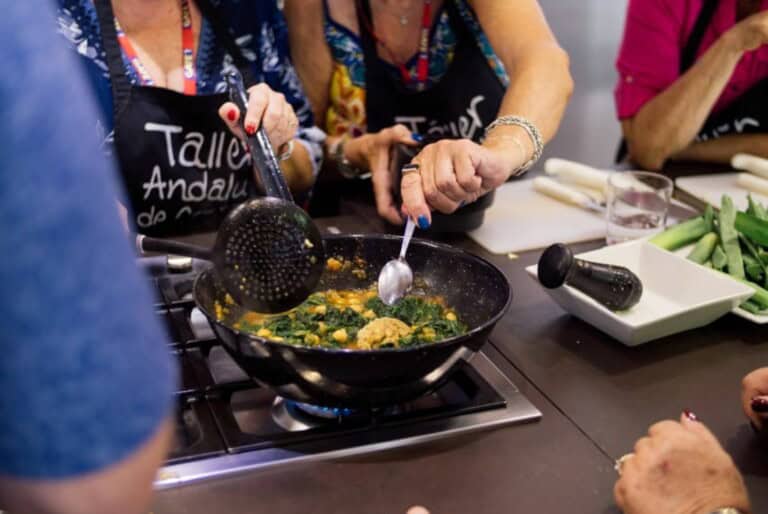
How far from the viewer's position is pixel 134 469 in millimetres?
515

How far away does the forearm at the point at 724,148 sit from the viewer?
7.34 feet

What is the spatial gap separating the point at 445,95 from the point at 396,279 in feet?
3.08

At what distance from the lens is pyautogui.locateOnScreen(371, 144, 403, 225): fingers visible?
5.81 feet

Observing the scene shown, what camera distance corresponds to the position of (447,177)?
1.42m

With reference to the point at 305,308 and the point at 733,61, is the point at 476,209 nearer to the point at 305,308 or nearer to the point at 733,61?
the point at 305,308

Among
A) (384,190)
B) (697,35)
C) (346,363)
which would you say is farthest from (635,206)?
(346,363)

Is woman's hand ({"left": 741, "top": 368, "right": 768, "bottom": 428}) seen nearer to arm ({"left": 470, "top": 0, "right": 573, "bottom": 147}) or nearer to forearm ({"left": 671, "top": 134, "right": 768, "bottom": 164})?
arm ({"left": 470, "top": 0, "right": 573, "bottom": 147})

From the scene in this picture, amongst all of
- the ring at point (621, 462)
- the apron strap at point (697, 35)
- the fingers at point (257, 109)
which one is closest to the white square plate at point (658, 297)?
the ring at point (621, 462)

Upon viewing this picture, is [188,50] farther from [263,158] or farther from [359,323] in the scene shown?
[359,323]

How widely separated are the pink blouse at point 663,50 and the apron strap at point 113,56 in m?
1.46

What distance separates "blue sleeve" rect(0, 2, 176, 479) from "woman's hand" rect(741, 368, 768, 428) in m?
0.85

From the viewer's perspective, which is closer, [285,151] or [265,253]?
[265,253]

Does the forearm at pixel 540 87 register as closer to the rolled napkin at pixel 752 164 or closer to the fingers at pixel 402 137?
the fingers at pixel 402 137

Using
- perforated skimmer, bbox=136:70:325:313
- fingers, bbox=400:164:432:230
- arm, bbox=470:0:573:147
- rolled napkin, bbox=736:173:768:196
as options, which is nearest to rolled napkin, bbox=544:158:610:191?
arm, bbox=470:0:573:147
